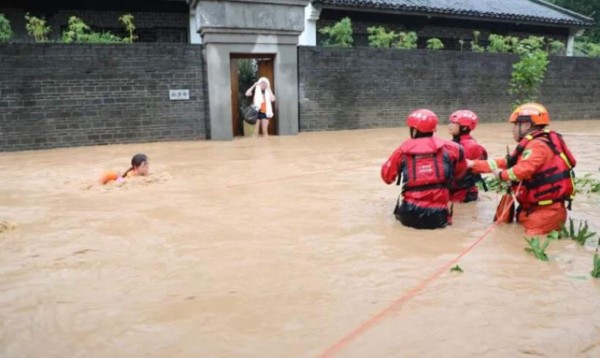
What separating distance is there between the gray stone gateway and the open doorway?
97 mm

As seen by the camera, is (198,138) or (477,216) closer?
(477,216)

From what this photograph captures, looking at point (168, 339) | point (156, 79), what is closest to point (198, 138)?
point (156, 79)

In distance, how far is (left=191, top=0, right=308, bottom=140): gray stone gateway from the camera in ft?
41.9

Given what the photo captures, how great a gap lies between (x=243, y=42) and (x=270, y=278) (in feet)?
33.7

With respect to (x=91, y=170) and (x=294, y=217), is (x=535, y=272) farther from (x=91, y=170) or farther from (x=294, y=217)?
(x=91, y=170)

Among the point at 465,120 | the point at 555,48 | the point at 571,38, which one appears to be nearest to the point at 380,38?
the point at 555,48

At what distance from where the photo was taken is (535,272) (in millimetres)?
4078

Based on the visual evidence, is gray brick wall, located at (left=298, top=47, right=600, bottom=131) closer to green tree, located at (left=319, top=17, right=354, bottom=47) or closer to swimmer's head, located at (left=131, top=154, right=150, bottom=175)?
green tree, located at (left=319, top=17, right=354, bottom=47)

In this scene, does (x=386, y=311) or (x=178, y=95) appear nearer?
(x=386, y=311)

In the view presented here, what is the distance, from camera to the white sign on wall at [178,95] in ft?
42.8

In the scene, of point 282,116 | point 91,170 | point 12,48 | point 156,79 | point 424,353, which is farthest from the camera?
point 282,116

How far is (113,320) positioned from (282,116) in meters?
11.5

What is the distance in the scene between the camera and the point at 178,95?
13109 mm

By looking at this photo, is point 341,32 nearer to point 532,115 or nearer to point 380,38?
point 380,38
